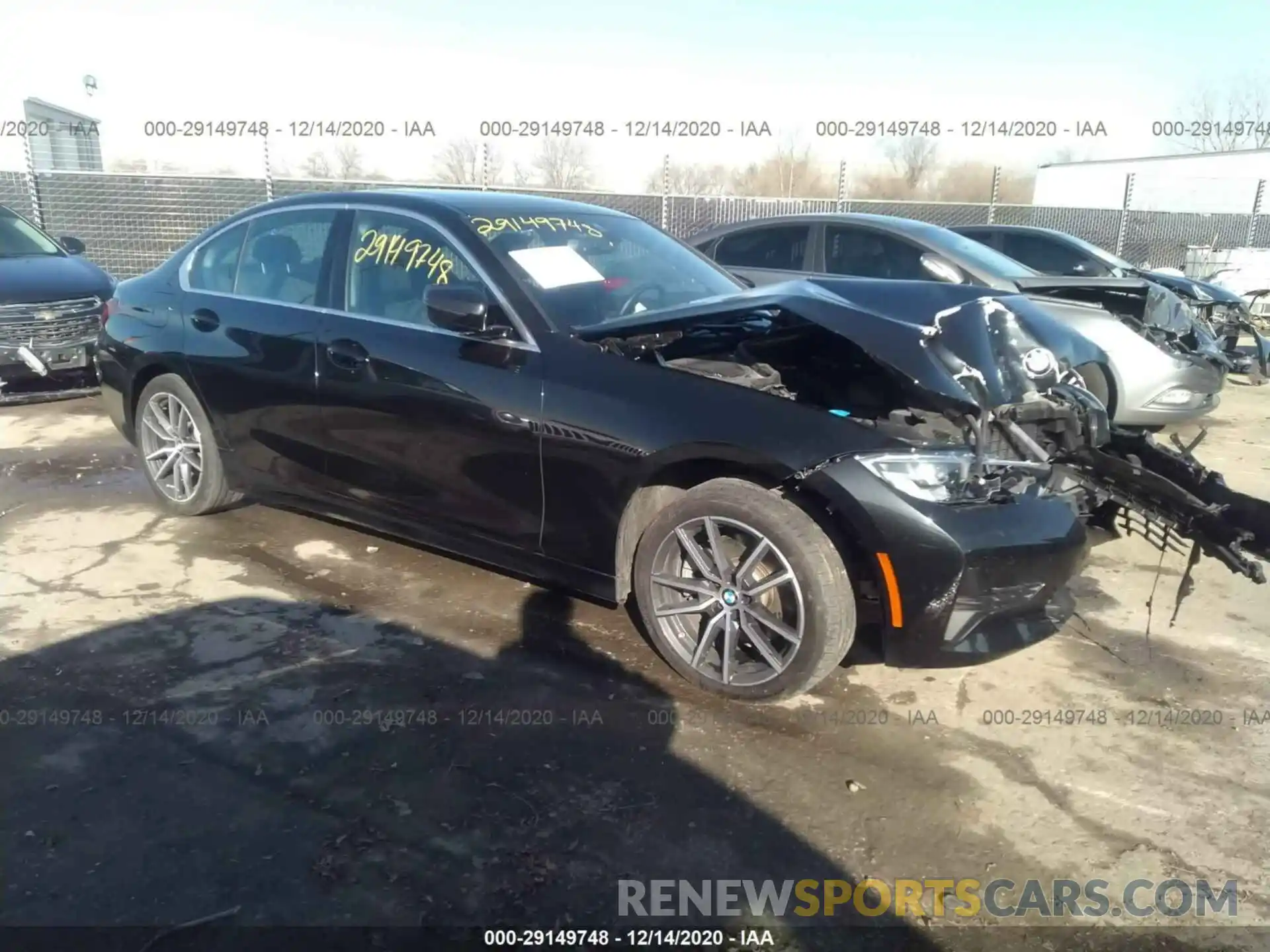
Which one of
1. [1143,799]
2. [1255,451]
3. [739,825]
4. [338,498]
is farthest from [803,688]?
[1255,451]

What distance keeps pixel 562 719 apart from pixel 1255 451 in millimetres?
6234

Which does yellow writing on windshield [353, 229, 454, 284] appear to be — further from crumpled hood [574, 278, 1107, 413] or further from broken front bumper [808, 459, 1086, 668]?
broken front bumper [808, 459, 1086, 668]

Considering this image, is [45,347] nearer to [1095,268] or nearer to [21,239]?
[21,239]

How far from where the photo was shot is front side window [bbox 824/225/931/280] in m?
7.15

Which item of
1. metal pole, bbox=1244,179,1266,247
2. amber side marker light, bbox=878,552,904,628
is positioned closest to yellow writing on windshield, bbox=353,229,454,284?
amber side marker light, bbox=878,552,904,628

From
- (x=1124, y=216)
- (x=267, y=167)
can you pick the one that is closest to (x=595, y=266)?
(x=267, y=167)

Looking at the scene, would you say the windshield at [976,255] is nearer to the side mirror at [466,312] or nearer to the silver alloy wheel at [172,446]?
the side mirror at [466,312]

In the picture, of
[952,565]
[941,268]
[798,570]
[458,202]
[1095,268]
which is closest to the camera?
[952,565]

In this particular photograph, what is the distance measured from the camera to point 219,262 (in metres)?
4.73

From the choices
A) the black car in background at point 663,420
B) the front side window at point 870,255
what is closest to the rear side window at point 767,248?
the front side window at point 870,255

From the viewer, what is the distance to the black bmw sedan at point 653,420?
2980 mm

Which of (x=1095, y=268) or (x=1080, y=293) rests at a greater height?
(x=1095, y=268)

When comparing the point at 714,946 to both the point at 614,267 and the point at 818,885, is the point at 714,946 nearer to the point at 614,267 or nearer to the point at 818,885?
the point at 818,885

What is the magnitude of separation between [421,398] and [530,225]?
0.90 meters
